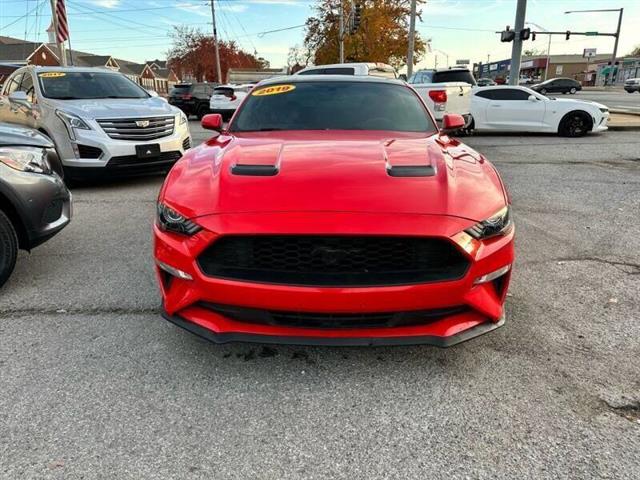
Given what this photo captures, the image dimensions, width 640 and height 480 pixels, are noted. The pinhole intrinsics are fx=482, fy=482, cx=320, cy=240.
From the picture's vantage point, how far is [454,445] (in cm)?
209

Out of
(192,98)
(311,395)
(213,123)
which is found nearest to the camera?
A: (311,395)

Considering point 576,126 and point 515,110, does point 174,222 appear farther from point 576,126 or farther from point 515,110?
point 576,126

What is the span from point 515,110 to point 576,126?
5.52 ft

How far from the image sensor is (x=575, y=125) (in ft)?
43.8

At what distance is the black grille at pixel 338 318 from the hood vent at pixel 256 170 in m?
0.75

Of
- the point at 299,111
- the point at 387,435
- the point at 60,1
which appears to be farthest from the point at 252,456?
the point at 60,1

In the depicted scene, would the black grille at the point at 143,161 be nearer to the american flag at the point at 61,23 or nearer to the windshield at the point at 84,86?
the windshield at the point at 84,86

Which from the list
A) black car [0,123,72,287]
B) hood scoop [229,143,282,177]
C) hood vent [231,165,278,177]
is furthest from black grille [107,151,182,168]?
hood vent [231,165,278,177]

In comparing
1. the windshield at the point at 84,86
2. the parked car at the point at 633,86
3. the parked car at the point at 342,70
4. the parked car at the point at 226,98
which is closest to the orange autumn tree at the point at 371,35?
the parked car at the point at 633,86

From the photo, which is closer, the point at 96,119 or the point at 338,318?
the point at 338,318

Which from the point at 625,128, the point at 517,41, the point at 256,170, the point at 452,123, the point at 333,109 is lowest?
the point at 625,128

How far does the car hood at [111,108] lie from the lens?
6898 mm

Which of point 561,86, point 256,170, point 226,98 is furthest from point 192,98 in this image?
point 561,86

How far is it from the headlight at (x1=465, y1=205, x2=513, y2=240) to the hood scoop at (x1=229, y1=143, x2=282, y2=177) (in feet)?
3.61
